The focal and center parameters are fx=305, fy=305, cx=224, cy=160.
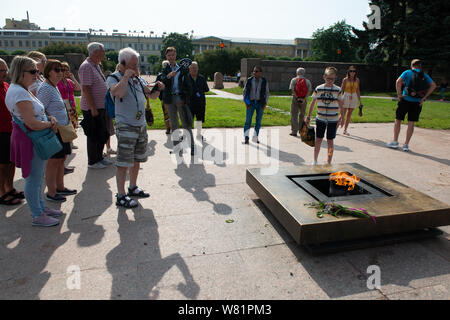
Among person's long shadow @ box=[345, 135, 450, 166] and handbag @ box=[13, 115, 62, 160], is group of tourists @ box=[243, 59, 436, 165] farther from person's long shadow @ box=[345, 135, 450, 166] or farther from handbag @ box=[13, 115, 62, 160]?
handbag @ box=[13, 115, 62, 160]

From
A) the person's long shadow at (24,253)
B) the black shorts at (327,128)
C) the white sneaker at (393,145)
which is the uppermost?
the black shorts at (327,128)

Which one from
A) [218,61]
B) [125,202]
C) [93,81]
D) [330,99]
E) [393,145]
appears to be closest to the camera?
[125,202]

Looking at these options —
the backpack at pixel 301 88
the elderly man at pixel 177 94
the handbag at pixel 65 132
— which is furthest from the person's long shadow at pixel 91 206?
the backpack at pixel 301 88

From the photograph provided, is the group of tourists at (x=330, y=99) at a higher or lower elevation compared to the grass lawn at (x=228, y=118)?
higher

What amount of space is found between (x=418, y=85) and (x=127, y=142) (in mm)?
6776

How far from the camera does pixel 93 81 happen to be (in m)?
5.30

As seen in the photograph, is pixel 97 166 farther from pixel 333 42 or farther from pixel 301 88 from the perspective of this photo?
pixel 333 42

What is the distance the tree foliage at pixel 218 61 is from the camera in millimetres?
43656

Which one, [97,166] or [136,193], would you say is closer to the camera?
[136,193]

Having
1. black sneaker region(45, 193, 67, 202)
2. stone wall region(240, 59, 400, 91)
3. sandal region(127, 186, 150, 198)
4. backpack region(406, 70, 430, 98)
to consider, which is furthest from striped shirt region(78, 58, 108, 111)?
stone wall region(240, 59, 400, 91)

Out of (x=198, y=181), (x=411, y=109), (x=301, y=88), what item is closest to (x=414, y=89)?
(x=411, y=109)

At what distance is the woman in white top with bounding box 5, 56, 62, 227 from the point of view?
3260mm

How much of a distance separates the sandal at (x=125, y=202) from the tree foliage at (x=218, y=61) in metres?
41.3

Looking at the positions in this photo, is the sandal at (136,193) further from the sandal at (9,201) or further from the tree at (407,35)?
the tree at (407,35)
